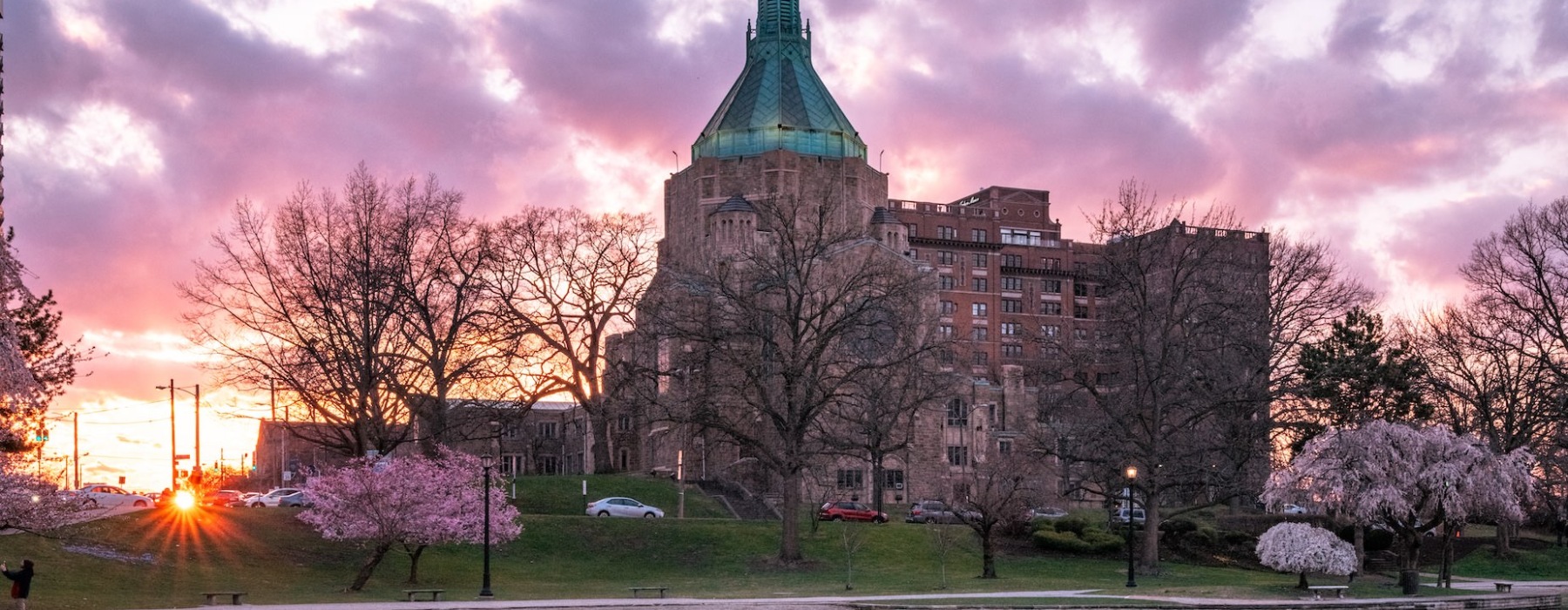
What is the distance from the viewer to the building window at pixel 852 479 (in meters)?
91.6

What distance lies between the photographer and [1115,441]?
180 feet

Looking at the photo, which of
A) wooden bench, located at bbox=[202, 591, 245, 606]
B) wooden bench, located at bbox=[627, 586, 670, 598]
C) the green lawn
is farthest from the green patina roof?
wooden bench, located at bbox=[202, 591, 245, 606]

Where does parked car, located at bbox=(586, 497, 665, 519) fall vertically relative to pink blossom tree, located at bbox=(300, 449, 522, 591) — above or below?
below

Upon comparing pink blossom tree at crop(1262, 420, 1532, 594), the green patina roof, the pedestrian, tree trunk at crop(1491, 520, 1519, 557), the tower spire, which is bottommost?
tree trunk at crop(1491, 520, 1519, 557)

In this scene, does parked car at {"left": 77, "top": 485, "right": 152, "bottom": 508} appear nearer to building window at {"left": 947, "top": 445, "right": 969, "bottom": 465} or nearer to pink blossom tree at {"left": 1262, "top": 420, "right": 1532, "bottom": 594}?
pink blossom tree at {"left": 1262, "top": 420, "right": 1532, "bottom": 594}

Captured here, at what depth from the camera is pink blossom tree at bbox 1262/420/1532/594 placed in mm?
46156

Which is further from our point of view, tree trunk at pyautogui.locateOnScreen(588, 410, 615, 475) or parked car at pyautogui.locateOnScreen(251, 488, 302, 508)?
tree trunk at pyautogui.locateOnScreen(588, 410, 615, 475)

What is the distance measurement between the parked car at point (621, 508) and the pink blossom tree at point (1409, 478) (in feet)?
93.7

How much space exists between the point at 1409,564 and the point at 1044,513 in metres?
32.7

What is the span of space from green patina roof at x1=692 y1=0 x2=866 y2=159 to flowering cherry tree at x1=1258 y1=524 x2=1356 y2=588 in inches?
2337

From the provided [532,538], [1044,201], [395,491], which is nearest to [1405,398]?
[532,538]

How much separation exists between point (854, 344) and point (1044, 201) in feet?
351

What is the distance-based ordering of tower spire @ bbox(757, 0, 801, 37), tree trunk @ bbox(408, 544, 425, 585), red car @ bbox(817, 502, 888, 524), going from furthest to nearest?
tower spire @ bbox(757, 0, 801, 37)
red car @ bbox(817, 502, 888, 524)
tree trunk @ bbox(408, 544, 425, 585)

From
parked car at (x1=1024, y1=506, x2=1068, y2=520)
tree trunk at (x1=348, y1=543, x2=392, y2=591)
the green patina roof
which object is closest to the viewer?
tree trunk at (x1=348, y1=543, x2=392, y2=591)
